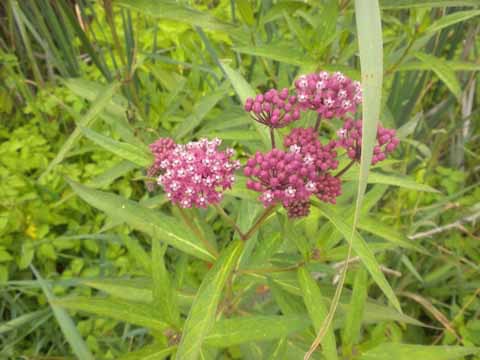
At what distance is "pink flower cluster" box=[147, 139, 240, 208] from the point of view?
1440 mm

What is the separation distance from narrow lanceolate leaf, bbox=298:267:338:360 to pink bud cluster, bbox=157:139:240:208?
1.26 ft

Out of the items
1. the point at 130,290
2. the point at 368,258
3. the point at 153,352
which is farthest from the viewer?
the point at 130,290

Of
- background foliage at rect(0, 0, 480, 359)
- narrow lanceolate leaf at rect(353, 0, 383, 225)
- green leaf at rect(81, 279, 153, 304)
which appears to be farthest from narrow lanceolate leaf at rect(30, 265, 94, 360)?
narrow lanceolate leaf at rect(353, 0, 383, 225)

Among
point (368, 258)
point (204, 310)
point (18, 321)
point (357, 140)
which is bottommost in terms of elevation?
point (18, 321)

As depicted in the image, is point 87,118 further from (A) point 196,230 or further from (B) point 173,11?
(A) point 196,230

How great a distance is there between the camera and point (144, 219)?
1.60m

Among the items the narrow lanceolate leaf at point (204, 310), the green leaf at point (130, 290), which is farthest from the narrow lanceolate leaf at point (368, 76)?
the green leaf at point (130, 290)

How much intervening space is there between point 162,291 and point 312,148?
0.65 metres

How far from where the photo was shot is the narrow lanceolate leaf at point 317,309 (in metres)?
1.40

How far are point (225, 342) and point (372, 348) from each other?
1.78 ft

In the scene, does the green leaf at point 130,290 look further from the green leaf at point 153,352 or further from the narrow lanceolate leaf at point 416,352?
the narrow lanceolate leaf at point 416,352

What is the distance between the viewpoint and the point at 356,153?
1464 mm

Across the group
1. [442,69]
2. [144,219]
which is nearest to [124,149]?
→ [144,219]

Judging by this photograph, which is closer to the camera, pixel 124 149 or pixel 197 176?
pixel 197 176
